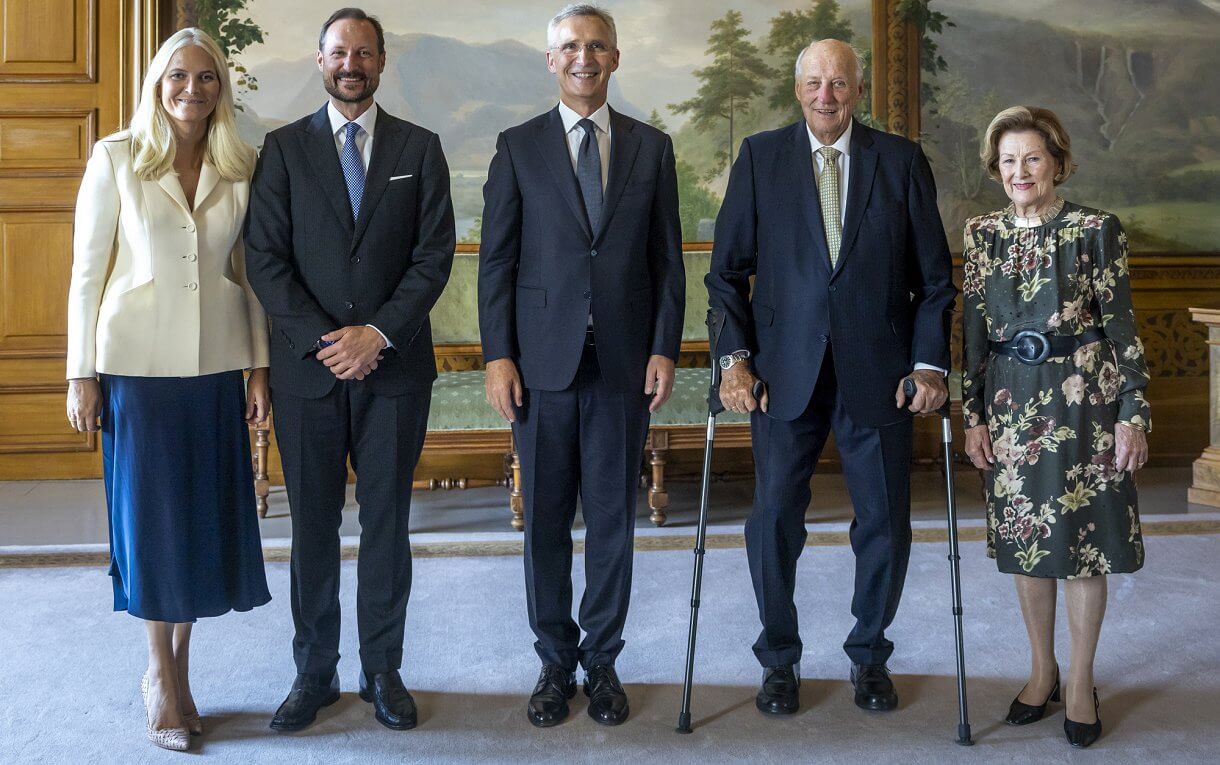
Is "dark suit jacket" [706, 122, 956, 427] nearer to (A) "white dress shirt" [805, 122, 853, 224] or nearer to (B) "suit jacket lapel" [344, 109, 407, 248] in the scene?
(A) "white dress shirt" [805, 122, 853, 224]

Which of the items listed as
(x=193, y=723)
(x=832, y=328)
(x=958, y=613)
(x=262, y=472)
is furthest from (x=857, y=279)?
Answer: (x=262, y=472)

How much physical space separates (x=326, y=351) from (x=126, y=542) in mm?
653

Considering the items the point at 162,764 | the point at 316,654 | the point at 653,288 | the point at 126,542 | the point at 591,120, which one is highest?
the point at 591,120

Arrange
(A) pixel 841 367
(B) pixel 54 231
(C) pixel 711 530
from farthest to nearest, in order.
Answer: (B) pixel 54 231 < (C) pixel 711 530 < (A) pixel 841 367

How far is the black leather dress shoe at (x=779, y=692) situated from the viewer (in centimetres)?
276

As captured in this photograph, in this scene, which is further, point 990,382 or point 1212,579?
point 1212,579

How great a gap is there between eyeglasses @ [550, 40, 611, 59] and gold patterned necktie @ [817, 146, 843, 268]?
0.59m

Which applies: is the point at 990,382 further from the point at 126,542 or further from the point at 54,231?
the point at 54,231

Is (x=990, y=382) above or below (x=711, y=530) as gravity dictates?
above

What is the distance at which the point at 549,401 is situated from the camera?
2713 millimetres

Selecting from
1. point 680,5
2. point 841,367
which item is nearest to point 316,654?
point 841,367

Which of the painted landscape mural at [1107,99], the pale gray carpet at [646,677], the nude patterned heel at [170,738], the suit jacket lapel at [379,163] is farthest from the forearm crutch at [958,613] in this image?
the painted landscape mural at [1107,99]

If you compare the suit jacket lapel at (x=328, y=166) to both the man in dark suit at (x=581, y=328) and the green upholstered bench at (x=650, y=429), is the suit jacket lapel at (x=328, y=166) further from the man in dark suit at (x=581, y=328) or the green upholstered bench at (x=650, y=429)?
the green upholstered bench at (x=650, y=429)

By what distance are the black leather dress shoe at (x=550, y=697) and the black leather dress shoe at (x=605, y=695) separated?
0.06 m
